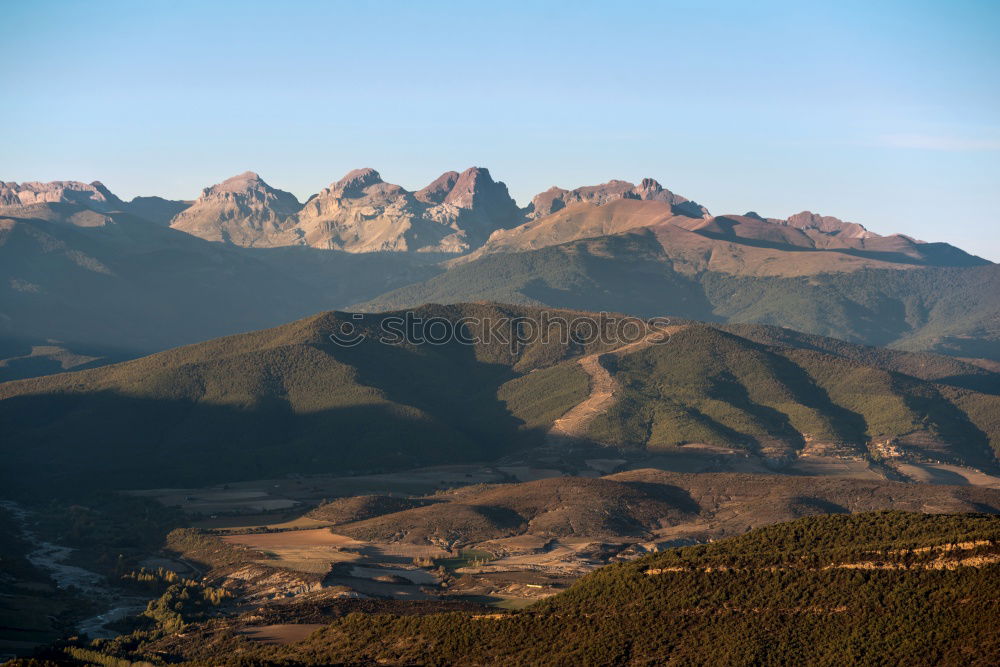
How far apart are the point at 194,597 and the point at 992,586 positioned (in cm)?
9566

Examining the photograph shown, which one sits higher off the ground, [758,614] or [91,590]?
[758,614]

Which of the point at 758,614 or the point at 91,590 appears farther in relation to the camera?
the point at 91,590

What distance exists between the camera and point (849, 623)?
103188 millimetres

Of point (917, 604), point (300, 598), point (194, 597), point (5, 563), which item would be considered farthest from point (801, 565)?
point (5, 563)

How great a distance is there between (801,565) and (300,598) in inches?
2630

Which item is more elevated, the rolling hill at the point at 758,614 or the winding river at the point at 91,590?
the rolling hill at the point at 758,614

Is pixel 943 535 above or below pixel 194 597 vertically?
above

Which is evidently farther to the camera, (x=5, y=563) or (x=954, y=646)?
(x=5, y=563)

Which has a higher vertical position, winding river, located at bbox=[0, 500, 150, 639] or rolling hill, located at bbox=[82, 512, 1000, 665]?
rolling hill, located at bbox=[82, 512, 1000, 665]

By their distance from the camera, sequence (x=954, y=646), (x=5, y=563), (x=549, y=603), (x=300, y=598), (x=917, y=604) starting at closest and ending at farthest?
(x=954, y=646) < (x=917, y=604) < (x=549, y=603) < (x=300, y=598) < (x=5, y=563)

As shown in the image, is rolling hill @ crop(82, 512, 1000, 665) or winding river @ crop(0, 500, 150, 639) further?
winding river @ crop(0, 500, 150, 639)

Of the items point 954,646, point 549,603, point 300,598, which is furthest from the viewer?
point 300,598

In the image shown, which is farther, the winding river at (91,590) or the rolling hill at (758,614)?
the winding river at (91,590)

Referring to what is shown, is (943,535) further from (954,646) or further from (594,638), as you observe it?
(594,638)
